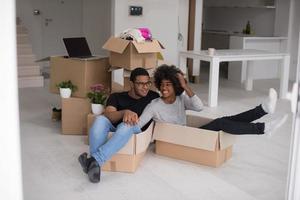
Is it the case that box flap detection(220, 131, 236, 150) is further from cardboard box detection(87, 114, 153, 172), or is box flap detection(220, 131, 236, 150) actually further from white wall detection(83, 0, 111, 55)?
white wall detection(83, 0, 111, 55)

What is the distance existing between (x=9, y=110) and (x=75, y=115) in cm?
265

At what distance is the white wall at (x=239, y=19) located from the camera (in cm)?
818

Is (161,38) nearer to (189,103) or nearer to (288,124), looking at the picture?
(288,124)

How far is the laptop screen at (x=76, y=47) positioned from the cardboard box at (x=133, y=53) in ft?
1.48

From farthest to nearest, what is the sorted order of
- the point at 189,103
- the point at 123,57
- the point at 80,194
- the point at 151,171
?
the point at 123,57, the point at 189,103, the point at 151,171, the point at 80,194

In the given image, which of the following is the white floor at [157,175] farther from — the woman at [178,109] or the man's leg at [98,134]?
the woman at [178,109]

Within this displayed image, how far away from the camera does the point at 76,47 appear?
13.7 feet

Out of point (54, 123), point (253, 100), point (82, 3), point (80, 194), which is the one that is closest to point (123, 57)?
point (54, 123)

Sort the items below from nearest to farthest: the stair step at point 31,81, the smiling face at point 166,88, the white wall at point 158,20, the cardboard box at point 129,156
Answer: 1. the cardboard box at point 129,156
2. the smiling face at point 166,88
3. the white wall at point 158,20
4. the stair step at point 31,81

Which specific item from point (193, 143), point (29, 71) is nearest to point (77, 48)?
point (193, 143)

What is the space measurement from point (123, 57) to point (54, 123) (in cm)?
117

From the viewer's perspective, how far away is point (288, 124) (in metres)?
4.57

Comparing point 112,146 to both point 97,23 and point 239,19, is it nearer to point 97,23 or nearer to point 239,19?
point 97,23

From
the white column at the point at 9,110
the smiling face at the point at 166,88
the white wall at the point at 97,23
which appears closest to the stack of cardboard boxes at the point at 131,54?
the smiling face at the point at 166,88
